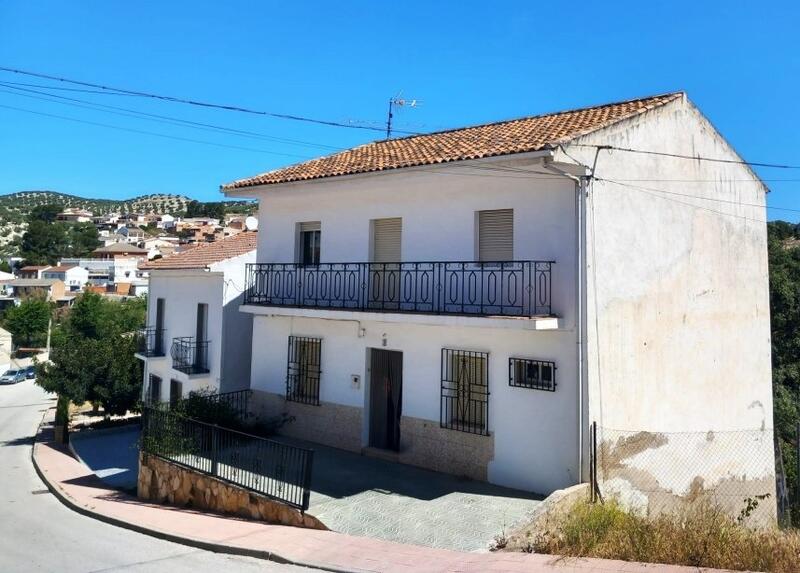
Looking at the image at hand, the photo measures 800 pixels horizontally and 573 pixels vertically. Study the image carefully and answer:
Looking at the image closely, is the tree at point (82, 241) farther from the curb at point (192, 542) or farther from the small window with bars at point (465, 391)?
the small window with bars at point (465, 391)

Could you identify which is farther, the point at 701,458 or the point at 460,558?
the point at 701,458

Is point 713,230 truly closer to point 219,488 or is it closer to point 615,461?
point 615,461

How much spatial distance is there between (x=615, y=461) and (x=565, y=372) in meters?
1.60

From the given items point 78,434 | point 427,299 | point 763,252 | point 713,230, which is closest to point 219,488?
point 427,299

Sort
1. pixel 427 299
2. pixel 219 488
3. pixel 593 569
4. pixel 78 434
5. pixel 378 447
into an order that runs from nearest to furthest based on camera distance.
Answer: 1. pixel 593 569
2. pixel 219 488
3. pixel 427 299
4. pixel 378 447
5. pixel 78 434

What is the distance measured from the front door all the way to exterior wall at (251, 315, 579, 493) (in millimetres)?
224

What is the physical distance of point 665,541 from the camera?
6.52 metres

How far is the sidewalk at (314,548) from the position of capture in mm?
6531

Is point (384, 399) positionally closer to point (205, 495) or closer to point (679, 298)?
point (205, 495)

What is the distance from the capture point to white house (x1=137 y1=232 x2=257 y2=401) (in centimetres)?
1692

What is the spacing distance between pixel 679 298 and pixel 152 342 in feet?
56.0

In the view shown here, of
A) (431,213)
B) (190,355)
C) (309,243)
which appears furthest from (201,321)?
(431,213)

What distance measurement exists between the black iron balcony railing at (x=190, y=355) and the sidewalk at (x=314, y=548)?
5926 mm

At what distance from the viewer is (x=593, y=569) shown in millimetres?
6270
